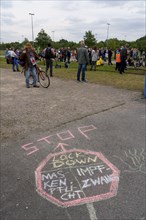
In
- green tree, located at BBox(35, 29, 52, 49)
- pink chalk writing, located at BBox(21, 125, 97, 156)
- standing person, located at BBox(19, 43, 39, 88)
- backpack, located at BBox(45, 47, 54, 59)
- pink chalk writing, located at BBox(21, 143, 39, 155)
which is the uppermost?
green tree, located at BBox(35, 29, 52, 49)

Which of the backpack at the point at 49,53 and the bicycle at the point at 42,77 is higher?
the backpack at the point at 49,53

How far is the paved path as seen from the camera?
2.85 meters

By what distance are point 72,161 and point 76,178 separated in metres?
0.51

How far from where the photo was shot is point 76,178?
343cm

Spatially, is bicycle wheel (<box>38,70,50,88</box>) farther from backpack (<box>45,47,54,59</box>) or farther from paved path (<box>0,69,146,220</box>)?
paved path (<box>0,69,146,220</box>)

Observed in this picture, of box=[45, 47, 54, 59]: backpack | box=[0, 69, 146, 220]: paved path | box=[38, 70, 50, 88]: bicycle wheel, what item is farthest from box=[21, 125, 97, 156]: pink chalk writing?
box=[45, 47, 54, 59]: backpack

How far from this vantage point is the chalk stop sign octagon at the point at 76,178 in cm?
305

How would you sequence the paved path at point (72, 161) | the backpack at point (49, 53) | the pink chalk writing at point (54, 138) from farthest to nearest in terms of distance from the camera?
1. the backpack at point (49, 53)
2. the pink chalk writing at point (54, 138)
3. the paved path at point (72, 161)

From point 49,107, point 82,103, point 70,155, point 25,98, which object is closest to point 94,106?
point 82,103

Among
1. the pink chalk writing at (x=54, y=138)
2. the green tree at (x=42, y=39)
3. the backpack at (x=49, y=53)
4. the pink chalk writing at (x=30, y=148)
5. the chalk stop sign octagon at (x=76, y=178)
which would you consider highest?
the green tree at (x=42, y=39)

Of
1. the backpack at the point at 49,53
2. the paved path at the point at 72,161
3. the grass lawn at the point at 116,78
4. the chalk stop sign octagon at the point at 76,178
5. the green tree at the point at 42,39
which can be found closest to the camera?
the paved path at the point at 72,161

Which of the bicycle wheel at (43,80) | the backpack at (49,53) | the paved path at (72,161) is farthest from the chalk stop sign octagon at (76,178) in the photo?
the backpack at (49,53)

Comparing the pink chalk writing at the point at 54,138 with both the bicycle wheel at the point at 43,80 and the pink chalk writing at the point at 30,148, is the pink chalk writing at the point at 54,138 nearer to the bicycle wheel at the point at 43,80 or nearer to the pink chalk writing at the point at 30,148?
the pink chalk writing at the point at 30,148

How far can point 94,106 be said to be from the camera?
7180mm
